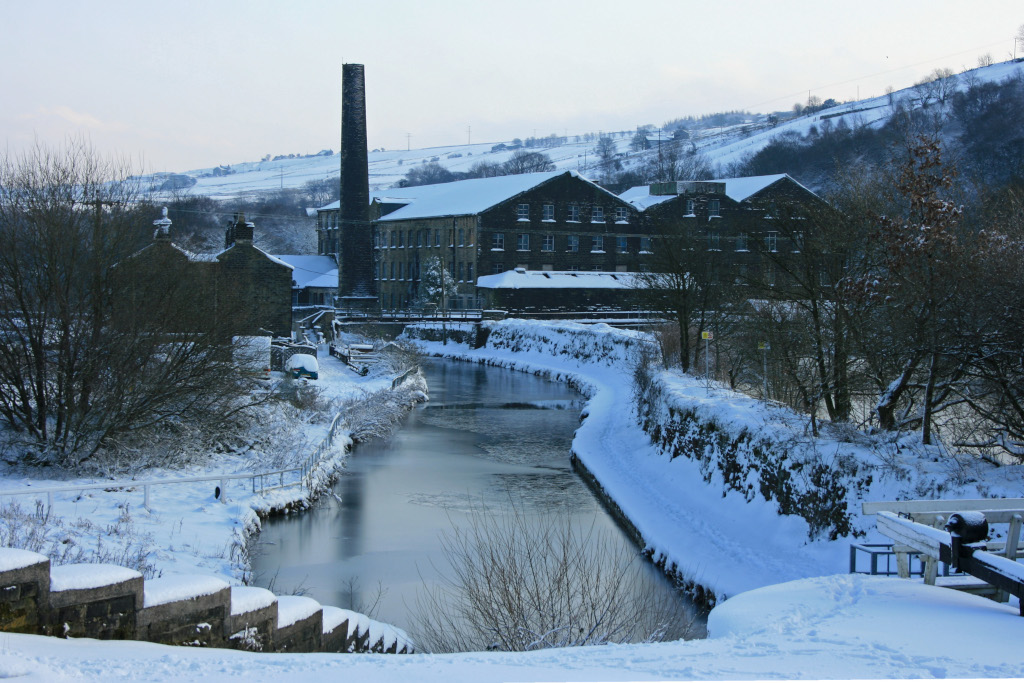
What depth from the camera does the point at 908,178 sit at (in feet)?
53.6

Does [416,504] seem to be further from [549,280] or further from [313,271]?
[313,271]

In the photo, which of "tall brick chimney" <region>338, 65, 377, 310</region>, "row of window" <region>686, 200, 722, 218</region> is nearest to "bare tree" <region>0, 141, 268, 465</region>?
"tall brick chimney" <region>338, 65, 377, 310</region>

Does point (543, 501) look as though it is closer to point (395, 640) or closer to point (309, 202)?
point (395, 640)

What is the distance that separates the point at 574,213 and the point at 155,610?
2192 inches

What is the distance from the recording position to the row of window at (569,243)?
6028 cm

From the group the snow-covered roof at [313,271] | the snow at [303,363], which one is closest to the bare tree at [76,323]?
the snow at [303,363]

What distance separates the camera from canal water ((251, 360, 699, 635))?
1370 centimetres

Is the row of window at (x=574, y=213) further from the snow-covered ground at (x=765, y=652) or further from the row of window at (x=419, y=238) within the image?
the snow-covered ground at (x=765, y=652)

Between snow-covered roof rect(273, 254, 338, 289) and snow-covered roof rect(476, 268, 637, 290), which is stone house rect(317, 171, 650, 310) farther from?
snow-covered roof rect(273, 254, 338, 289)

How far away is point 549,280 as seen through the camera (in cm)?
5775

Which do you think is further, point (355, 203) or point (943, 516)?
point (355, 203)

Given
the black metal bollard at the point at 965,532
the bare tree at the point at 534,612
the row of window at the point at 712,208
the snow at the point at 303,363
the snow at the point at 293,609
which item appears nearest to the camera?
the black metal bollard at the point at 965,532

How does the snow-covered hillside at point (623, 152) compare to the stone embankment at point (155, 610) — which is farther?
the snow-covered hillside at point (623, 152)

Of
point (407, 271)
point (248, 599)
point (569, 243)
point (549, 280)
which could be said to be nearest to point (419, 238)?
point (407, 271)
